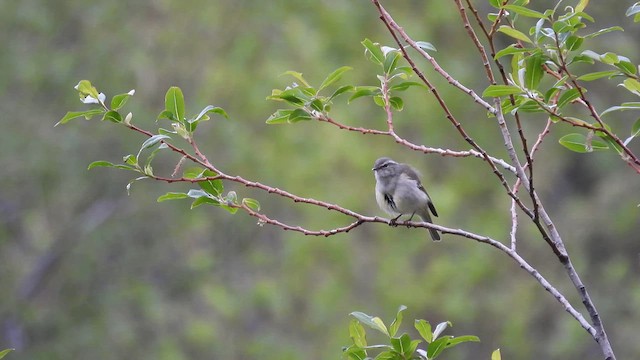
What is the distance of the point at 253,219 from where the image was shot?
43.3 ft

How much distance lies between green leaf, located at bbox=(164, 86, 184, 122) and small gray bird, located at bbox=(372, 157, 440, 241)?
272cm

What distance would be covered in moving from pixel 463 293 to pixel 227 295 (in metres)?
3.05

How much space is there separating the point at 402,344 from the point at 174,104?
0.96 metres

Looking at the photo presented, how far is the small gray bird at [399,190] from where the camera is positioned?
568 cm

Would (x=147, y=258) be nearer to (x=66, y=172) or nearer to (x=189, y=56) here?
(x=66, y=172)

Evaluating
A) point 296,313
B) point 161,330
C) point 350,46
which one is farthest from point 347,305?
point 350,46

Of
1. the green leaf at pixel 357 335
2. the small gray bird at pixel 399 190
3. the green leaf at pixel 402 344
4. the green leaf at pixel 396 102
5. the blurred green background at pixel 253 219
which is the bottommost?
the blurred green background at pixel 253 219

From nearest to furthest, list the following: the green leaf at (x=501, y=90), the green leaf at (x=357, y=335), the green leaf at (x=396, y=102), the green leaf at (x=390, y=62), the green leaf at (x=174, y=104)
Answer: the green leaf at (x=501, y=90)
the green leaf at (x=357, y=335)
the green leaf at (x=174, y=104)
the green leaf at (x=390, y=62)
the green leaf at (x=396, y=102)

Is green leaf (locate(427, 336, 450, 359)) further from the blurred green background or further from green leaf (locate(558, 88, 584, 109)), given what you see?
the blurred green background

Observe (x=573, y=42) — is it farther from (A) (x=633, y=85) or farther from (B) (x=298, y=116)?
A: (B) (x=298, y=116)

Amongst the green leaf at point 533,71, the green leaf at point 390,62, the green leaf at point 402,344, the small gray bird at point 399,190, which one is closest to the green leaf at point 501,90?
the green leaf at point 533,71

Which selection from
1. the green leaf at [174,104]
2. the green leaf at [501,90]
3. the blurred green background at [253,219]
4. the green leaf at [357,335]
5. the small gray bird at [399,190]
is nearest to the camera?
the green leaf at [501,90]

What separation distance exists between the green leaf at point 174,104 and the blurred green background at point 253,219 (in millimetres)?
9564

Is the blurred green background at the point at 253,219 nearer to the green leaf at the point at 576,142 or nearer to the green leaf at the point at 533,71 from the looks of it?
the green leaf at the point at 576,142
